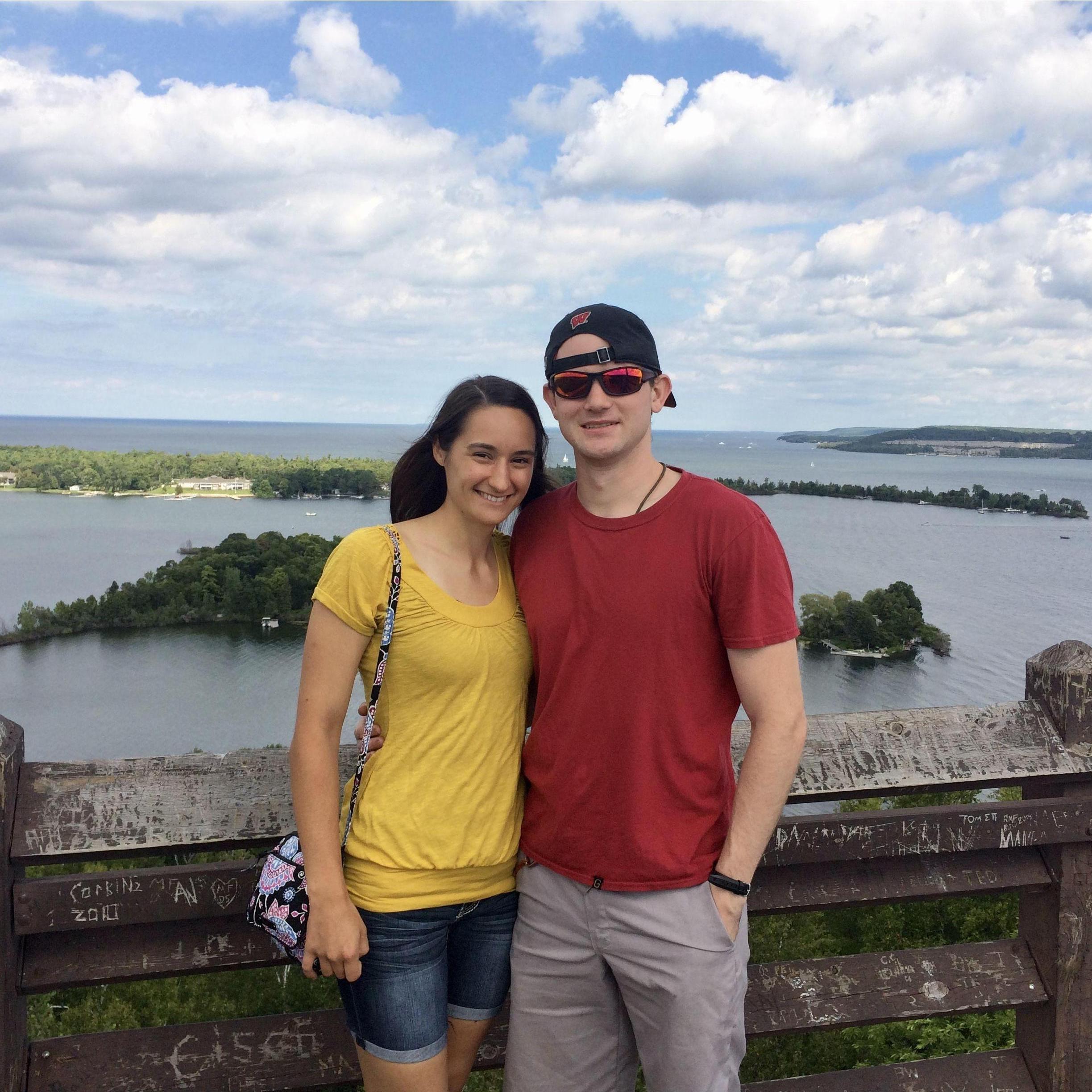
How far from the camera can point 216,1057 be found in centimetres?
255

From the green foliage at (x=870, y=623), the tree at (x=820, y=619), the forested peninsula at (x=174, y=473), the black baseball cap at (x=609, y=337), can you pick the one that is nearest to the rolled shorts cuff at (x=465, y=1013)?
the black baseball cap at (x=609, y=337)

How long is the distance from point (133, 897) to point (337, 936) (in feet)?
1.93

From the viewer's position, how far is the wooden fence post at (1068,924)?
9.33 feet

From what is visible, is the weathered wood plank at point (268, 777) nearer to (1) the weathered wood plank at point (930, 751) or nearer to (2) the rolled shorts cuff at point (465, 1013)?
(1) the weathered wood plank at point (930, 751)

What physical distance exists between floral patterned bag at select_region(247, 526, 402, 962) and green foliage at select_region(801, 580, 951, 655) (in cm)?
5962

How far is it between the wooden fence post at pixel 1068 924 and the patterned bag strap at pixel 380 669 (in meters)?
1.91

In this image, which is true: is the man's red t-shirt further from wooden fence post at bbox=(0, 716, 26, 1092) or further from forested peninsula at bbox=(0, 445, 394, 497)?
forested peninsula at bbox=(0, 445, 394, 497)

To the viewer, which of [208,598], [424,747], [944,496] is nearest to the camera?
[424,747]

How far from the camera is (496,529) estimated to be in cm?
283

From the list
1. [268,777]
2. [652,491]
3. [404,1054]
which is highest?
[652,491]

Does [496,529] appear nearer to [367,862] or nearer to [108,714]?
[367,862]

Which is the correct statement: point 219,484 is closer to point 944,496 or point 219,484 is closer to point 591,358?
point 944,496

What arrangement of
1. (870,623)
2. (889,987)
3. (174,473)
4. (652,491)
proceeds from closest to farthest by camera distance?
1. (652,491)
2. (889,987)
3. (870,623)
4. (174,473)

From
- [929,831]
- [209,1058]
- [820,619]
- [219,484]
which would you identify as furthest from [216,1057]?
[219,484]
